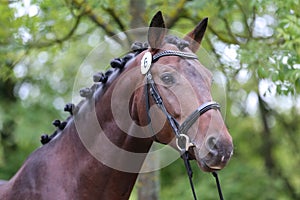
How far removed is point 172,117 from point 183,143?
16 cm

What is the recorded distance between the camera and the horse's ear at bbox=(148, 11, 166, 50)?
296cm

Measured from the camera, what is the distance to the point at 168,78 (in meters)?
2.92

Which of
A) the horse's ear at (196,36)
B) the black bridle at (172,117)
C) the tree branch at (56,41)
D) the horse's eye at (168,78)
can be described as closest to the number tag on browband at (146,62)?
the black bridle at (172,117)

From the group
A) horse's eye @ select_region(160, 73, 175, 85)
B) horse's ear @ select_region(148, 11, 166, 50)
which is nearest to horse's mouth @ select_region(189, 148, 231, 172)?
horse's eye @ select_region(160, 73, 175, 85)

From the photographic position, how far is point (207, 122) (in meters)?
2.71

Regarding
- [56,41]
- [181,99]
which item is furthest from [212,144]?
[56,41]

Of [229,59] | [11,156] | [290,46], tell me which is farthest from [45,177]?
[11,156]

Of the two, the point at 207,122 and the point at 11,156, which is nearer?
the point at 207,122

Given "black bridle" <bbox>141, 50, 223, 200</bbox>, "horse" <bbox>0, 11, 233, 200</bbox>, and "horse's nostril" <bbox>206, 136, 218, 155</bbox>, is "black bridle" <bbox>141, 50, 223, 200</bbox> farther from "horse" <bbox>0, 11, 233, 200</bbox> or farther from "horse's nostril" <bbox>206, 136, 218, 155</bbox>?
"horse's nostril" <bbox>206, 136, 218, 155</bbox>

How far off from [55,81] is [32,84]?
1.75ft

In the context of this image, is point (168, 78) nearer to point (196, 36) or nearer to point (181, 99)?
point (181, 99)

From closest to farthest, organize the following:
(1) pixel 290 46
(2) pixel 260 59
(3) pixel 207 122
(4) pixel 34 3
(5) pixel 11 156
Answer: (3) pixel 207 122, (1) pixel 290 46, (2) pixel 260 59, (4) pixel 34 3, (5) pixel 11 156

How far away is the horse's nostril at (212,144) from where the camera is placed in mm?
2613

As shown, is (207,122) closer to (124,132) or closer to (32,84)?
(124,132)
